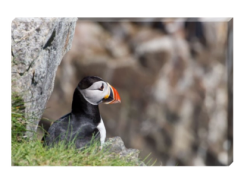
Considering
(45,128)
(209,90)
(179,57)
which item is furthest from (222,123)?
(45,128)

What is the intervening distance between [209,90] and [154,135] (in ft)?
Result: 2.76

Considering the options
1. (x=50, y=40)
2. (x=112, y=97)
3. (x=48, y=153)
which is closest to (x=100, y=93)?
(x=112, y=97)

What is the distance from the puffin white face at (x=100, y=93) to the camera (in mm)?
7828

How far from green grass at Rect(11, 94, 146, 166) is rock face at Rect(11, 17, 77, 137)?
0.13m

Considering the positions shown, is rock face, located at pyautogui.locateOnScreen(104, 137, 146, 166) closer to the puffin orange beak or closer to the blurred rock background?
the blurred rock background

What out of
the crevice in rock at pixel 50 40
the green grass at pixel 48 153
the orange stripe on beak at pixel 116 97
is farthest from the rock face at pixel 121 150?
the crevice in rock at pixel 50 40

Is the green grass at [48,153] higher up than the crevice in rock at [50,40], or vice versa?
the crevice in rock at [50,40]

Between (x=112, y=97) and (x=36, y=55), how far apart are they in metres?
1.01

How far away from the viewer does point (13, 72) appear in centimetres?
775

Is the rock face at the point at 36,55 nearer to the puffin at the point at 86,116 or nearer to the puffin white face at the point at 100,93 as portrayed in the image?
the puffin at the point at 86,116

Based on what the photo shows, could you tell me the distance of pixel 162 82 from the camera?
7965 mm

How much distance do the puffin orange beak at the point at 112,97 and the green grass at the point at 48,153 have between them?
0.57 metres

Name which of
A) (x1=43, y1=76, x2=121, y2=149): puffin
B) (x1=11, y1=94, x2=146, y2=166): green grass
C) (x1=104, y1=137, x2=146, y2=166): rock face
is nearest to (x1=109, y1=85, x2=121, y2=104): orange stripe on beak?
(x1=43, y1=76, x2=121, y2=149): puffin

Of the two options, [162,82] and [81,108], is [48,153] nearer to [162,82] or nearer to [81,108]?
[81,108]
